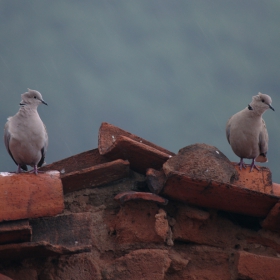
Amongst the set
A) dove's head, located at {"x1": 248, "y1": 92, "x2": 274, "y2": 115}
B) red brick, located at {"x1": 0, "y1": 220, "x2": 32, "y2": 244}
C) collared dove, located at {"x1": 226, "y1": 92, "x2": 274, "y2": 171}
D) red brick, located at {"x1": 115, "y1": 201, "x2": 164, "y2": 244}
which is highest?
dove's head, located at {"x1": 248, "y1": 92, "x2": 274, "y2": 115}

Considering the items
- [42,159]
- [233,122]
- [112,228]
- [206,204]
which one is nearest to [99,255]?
[112,228]

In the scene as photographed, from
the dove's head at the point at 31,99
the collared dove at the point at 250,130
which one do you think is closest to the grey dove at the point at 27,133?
the dove's head at the point at 31,99

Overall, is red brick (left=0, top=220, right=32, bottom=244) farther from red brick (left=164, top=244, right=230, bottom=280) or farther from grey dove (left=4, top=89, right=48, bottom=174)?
grey dove (left=4, top=89, right=48, bottom=174)

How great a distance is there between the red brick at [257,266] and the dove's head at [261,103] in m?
2.83

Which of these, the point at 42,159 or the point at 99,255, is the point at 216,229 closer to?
the point at 99,255

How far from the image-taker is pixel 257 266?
3508mm

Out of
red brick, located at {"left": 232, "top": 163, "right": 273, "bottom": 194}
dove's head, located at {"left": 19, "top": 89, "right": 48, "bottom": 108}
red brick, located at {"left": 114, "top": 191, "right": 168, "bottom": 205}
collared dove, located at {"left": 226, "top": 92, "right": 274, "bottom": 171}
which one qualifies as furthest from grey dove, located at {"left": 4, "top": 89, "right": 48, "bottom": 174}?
collared dove, located at {"left": 226, "top": 92, "right": 274, "bottom": 171}

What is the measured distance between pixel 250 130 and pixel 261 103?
34 cm

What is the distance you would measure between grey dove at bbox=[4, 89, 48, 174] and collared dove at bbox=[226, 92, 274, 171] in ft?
7.66

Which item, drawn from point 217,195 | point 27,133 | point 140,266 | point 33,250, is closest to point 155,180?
point 217,195

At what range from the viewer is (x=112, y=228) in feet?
11.6

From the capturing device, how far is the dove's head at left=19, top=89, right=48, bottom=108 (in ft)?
16.5

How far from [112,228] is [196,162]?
0.77 metres

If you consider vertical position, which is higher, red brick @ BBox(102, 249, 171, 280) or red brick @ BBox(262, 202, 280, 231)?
red brick @ BBox(262, 202, 280, 231)
